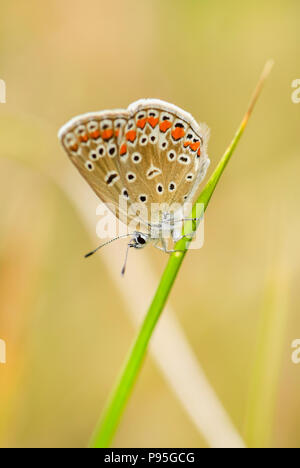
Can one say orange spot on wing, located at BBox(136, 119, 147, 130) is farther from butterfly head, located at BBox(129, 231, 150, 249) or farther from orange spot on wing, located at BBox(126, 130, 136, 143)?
butterfly head, located at BBox(129, 231, 150, 249)

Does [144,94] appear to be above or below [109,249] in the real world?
above

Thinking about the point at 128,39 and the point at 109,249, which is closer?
the point at 109,249

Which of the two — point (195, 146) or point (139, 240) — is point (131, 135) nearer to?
point (195, 146)

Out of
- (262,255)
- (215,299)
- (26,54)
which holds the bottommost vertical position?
(215,299)

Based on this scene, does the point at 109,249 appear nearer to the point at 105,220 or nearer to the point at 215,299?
the point at 105,220

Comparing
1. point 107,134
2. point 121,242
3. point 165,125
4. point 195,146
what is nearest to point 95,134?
point 107,134
